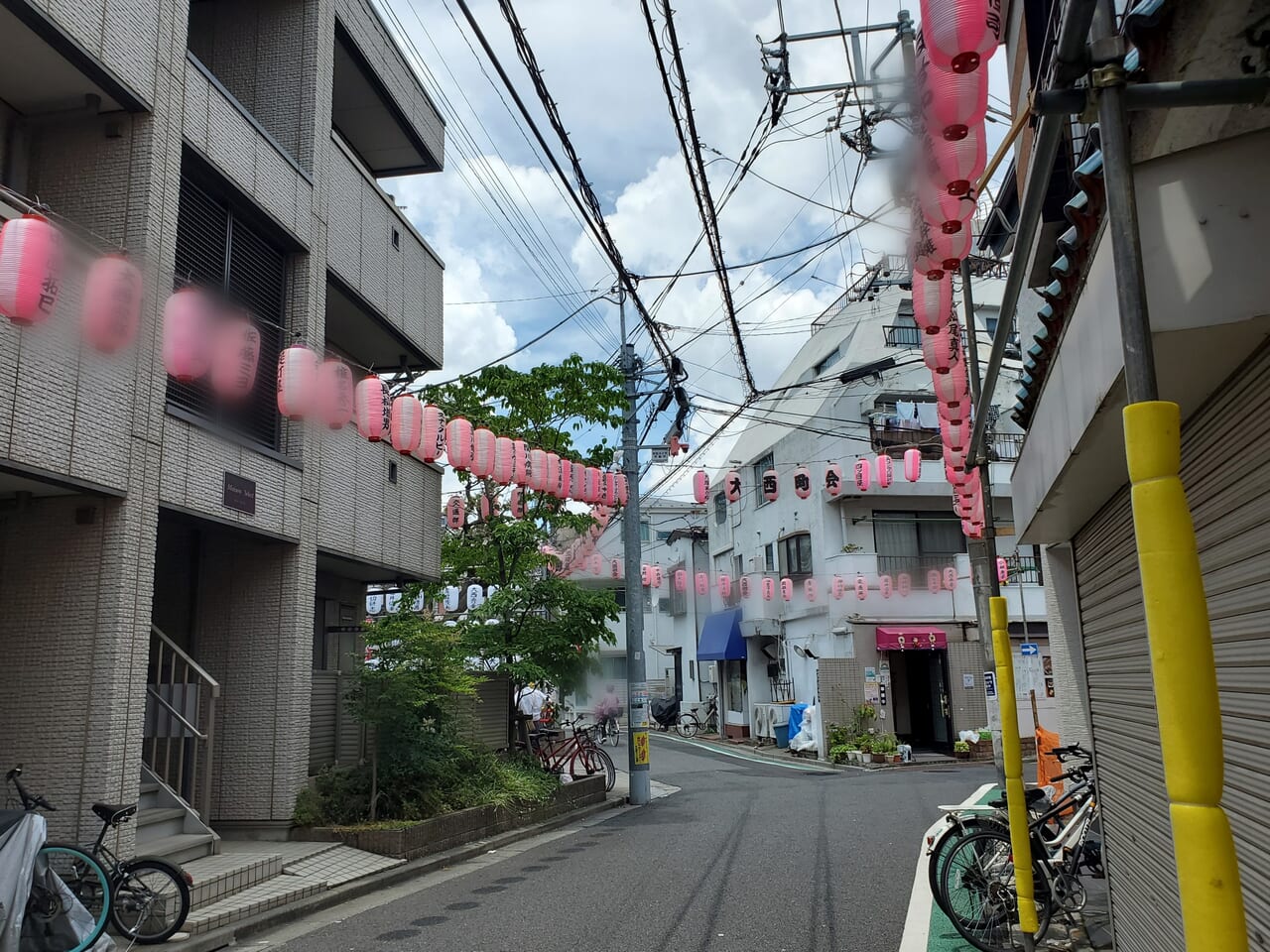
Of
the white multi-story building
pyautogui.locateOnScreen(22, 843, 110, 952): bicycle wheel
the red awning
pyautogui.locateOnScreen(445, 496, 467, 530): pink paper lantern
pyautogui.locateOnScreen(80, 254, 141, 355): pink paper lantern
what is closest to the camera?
pyautogui.locateOnScreen(22, 843, 110, 952): bicycle wheel

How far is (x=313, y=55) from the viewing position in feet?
50.1

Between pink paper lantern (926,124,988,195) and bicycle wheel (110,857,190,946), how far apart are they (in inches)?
339

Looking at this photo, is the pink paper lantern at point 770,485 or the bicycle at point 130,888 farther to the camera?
the pink paper lantern at point 770,485

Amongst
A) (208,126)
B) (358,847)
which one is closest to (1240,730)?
(358,847)

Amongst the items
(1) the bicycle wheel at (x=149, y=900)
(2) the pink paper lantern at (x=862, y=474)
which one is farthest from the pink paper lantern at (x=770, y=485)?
(1) the bicycle wheel at (x=149, y=900)

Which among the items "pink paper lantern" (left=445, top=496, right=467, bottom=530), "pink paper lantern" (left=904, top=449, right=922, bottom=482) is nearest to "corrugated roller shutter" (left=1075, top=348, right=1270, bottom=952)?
"pink paper lantern" (left=445, top=496, right=467, bottom=530)

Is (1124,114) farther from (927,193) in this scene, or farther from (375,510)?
(375,510)

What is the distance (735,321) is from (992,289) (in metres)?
24.1

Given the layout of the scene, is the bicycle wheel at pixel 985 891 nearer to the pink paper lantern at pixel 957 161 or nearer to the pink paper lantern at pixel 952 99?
the pink paper lantern at pixel 957 161

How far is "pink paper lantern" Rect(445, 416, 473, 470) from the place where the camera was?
13.7m

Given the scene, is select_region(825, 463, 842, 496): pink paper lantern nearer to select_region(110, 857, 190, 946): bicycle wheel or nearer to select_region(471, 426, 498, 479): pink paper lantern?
select_region(471, 426, 498, 479): pink paper lantern

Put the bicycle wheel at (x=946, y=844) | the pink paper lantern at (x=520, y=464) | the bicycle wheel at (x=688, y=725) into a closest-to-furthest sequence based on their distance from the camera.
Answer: the bicycle wheel at (x=946, y=844)
the pink paper lantern at (x=520, y=464)
the bicycle wheel at (x=688, y=725)

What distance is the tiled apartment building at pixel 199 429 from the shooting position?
9.86 metres

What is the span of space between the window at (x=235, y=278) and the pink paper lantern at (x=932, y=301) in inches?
289
